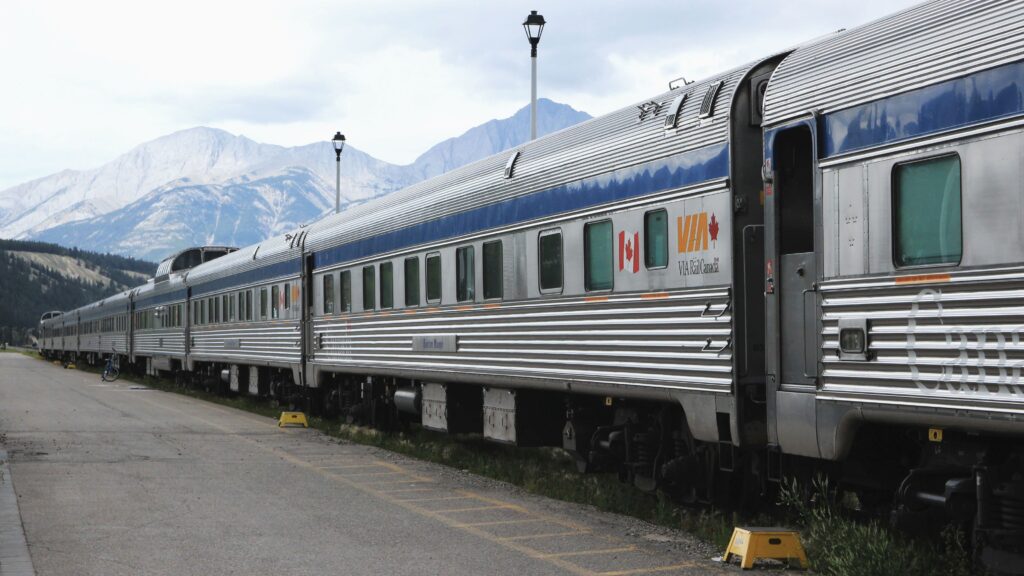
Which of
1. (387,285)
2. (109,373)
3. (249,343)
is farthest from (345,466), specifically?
(109,373)

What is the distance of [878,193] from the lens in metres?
7.57

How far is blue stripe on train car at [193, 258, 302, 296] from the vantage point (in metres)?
22.7

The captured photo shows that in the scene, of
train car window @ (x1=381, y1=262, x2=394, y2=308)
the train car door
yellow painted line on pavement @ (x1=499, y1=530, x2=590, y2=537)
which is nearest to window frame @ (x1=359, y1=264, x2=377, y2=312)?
train car window @ (x1=381, y1=262, x2=394, y2=308)

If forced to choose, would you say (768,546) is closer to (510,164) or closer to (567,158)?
(567,158)

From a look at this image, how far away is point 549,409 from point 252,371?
15.2 meters

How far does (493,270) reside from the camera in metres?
13.5

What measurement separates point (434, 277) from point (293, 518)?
5569 mm

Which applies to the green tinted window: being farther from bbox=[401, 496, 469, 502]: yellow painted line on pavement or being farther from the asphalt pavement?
bbox=[401, 496, 469, 502]: yellow painted line on pavement

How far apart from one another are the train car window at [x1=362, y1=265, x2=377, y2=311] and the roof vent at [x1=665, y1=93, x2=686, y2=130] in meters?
8.54

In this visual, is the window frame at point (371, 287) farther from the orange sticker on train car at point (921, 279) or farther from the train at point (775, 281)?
the orange sticker on train car at point (921, 279)

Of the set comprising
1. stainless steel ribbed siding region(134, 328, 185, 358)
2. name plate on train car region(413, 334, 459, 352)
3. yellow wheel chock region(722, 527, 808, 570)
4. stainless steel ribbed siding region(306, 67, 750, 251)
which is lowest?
yellow wheel chock region(722, 527, 808, 570)

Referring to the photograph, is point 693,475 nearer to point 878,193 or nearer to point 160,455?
point 878,193

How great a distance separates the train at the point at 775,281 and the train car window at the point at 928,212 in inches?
0.6

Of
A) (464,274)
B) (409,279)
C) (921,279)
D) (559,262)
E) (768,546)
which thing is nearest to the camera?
(921,279)
